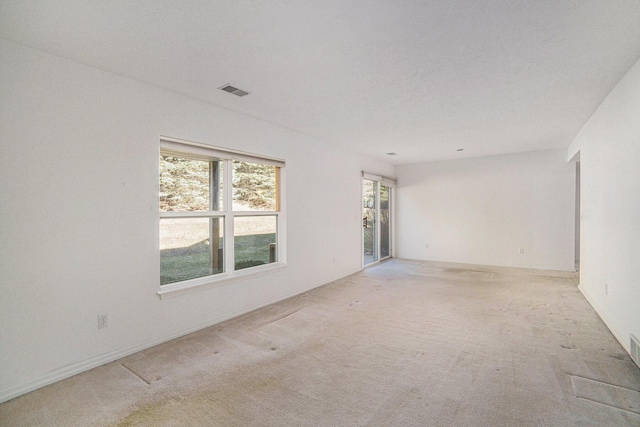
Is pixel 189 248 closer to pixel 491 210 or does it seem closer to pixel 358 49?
pixel 358 49

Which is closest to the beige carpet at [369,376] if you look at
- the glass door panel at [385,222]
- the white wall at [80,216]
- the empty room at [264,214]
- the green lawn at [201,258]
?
the empty room at [264,214]

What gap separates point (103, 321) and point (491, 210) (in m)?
6.91

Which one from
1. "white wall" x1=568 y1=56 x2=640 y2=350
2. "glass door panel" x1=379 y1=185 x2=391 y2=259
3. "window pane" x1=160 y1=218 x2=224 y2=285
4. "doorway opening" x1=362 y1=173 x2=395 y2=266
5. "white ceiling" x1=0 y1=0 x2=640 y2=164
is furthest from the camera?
"glass door panel" x1=379 y1=185 x2=391 y2=259

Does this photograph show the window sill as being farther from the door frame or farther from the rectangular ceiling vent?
the door frame

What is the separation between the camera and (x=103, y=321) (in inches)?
97.8

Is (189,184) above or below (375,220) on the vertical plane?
above

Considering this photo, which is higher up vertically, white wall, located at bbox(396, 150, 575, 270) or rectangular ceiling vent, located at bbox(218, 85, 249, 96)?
rectangular ceiling vent, located at bbox(218, 85, 249, 96)

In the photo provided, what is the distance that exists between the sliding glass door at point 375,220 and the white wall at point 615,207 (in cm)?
361

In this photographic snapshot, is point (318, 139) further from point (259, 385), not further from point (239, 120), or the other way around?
point (259, 385)

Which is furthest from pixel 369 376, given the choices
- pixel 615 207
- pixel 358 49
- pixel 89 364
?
pixel 615 207

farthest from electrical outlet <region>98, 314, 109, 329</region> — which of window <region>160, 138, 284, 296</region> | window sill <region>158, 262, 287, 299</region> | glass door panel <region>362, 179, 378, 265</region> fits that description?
glass door panel <region>362, 179, 378, 265</region>

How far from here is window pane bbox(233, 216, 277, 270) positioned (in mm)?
3711

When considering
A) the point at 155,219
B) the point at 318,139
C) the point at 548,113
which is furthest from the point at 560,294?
the point at 155,219

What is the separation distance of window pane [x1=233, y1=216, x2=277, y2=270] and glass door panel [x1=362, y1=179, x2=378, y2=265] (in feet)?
9.14
